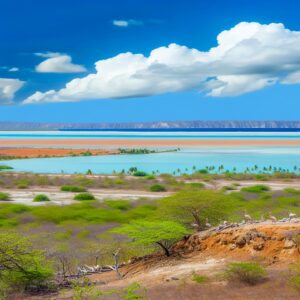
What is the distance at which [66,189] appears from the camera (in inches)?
1866

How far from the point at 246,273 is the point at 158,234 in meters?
4.19

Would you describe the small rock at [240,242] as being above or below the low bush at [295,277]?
above

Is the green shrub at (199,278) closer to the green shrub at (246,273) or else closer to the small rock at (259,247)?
the green shrub at (246,273)

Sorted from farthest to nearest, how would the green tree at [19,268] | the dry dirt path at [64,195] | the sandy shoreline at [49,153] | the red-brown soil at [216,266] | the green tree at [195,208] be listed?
1. the sandy shoreline at [49,153]
2. the dry dirt path at [64,195]
3. the green tree at [195,208]
4. the green tree at [19,268]
5. the red-brown soil at [216,266]

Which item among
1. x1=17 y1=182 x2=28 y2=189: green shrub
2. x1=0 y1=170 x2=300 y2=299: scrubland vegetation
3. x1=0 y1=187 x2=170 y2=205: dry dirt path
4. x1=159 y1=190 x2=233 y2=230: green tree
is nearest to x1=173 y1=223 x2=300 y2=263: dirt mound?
x1=0 y1=170 x2=300 y2=299: scrubland vegetation

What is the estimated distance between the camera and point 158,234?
18484 mm

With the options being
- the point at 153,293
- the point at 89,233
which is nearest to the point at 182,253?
the point at 153,293

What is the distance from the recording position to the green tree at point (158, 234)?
1856 centimetres

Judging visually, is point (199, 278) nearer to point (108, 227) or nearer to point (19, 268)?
point (19, 268)

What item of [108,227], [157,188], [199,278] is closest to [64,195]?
[157,188]

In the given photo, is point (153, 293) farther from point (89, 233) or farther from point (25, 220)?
point (25, 220)

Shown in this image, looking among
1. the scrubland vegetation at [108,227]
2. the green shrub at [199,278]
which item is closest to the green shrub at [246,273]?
the scrubland vegetation at [108,227]

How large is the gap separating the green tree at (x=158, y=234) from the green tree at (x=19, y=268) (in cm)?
382

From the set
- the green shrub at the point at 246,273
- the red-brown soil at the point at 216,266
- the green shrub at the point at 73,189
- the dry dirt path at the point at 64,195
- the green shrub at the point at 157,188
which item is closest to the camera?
the red-brown soil at the point at 216,266
